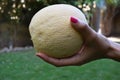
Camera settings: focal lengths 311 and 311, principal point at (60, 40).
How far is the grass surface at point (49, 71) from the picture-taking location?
4684 mm

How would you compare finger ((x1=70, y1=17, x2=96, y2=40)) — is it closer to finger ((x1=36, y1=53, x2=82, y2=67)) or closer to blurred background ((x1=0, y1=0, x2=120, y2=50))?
finger ((x1=36, y1=53, x2=82, y2=67))

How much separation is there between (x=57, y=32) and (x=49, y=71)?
3.69 metres

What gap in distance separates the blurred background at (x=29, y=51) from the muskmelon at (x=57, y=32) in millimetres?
3181

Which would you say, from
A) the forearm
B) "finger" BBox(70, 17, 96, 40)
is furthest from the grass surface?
"finger" BBox(70, 17, 96, 40)

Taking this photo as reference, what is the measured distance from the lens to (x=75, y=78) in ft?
15.2

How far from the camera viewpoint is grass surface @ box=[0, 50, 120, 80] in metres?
4.68

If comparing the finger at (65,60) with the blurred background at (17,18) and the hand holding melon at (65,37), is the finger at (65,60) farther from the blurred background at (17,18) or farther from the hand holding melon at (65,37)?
the blurred background at (17,18)

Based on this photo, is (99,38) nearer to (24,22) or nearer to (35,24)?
(35,24)

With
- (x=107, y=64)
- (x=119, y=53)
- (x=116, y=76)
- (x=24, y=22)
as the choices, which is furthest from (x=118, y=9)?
(x=119, y=53)

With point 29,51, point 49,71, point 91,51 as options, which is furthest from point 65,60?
point 29,51

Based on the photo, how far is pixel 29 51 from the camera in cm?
720

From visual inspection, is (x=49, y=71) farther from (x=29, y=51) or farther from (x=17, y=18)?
(x=17, y=18)

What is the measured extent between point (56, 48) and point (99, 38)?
0.21 metres

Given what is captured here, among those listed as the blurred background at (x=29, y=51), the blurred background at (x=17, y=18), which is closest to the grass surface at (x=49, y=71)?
the blurred background at (x=29, y=51)
